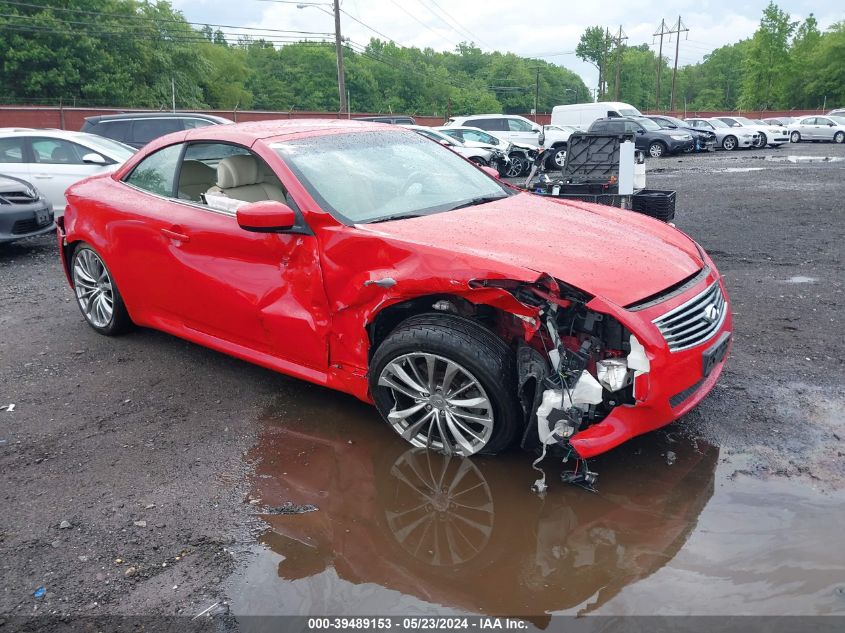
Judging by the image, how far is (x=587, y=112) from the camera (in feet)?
101

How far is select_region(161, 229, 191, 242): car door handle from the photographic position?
4547 millimetres

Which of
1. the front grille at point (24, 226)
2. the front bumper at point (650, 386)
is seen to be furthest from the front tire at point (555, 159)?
the front bumper at point (650, 386)

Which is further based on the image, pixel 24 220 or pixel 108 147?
pixel 108 147

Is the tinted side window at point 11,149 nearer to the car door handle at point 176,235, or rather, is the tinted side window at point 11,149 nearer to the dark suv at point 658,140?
the car door handle at point 176,235

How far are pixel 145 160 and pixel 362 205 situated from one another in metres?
2.14

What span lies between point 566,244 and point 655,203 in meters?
4.19

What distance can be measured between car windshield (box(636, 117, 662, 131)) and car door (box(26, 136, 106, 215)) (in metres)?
21.4

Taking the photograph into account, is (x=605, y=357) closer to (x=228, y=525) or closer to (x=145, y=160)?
(x=228, y=525)

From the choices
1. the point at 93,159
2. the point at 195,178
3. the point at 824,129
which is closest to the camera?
the point at 195,178

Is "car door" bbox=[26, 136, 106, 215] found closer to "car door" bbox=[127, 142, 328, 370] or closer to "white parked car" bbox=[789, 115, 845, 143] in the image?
"car door" bbox=[127, 142, 328, 370]

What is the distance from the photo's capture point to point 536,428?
337cm

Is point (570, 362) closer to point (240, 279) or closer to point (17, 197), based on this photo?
point (240, 279)

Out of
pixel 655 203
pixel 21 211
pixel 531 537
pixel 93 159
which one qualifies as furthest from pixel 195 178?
pixel 93 159

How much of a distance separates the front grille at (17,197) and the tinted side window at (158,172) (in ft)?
15.1
